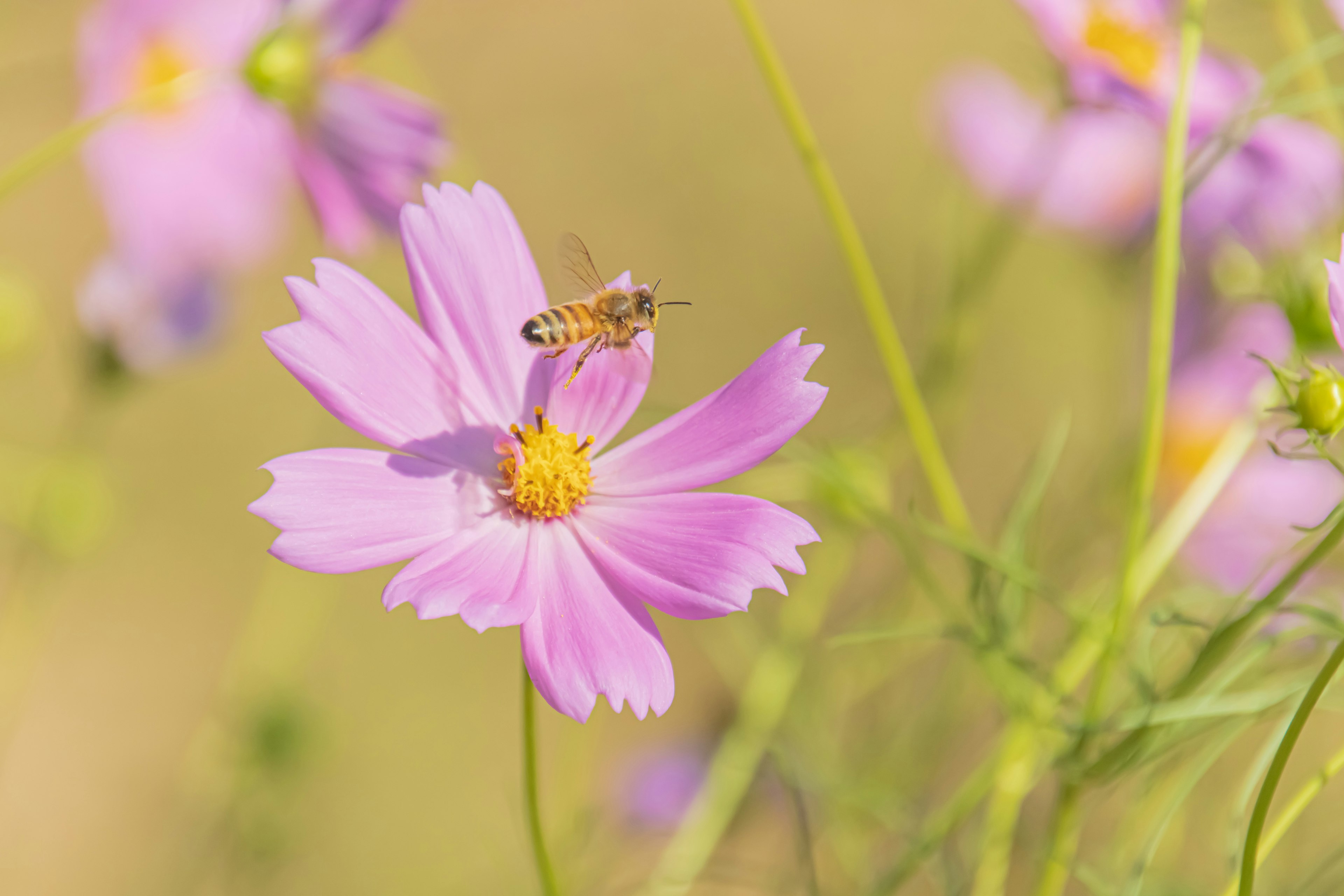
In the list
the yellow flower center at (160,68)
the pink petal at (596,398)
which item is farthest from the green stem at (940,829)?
the yellow flower center at (160,68)

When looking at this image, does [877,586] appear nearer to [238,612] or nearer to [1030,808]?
[1030,808]

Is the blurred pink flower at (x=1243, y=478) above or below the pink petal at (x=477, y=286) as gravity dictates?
below

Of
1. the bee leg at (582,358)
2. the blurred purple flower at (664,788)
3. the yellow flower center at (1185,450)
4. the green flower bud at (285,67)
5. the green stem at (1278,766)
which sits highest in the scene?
the green flower bud at (285,67)

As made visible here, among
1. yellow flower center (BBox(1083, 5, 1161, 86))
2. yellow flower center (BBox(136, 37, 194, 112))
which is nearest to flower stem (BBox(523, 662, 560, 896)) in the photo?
yellow flower center (BBox(1083, 5, 1161, 86))

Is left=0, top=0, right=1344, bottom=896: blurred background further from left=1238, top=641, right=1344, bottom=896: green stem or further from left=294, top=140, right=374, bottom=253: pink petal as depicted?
left=1238, top=641, right=1344, bottom=896: green stem

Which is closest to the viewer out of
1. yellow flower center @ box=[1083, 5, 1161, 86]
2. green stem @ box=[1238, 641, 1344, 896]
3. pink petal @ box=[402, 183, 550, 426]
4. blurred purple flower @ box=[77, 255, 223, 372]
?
green stem @ box=[1238, 641, 1344, 896]

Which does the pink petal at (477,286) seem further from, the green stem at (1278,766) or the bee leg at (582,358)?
the green stem at (1278,766)

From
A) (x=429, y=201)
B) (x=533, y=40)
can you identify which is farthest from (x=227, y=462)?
(x=429, y=201)
